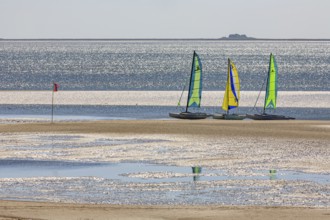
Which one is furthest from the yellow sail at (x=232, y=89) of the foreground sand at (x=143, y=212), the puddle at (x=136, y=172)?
the foreground sand at (x=143, y=212)

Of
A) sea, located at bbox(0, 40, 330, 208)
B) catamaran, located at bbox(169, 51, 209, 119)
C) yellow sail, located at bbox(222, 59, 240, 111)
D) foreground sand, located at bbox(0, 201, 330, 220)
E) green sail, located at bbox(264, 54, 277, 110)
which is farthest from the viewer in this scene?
catamaran, located at bbox(169, 51, 209, 119)

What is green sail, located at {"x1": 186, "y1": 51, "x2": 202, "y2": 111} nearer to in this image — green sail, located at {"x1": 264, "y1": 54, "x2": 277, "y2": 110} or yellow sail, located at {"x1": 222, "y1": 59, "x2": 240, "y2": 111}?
yellow sail, located at {"x1": 222, "y1": 59, "x2": 240, "y2": 111}

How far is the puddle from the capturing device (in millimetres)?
35000

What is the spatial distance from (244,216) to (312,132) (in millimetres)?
25705

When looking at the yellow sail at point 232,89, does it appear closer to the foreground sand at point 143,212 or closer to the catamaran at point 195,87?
the catamaran at point 195,87

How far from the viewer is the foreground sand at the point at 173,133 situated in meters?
27.1

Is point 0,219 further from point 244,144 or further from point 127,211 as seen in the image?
point 244,144

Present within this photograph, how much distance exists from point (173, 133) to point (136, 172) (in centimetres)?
1479

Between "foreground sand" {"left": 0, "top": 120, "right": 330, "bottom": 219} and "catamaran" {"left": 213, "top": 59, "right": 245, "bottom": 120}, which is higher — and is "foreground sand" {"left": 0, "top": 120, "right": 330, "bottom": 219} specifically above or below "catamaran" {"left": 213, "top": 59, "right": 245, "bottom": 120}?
below

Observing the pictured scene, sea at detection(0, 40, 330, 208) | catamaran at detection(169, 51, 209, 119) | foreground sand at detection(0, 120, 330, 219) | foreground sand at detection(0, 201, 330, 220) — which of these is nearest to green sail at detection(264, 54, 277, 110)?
sea at detection(0, 40, 330, 208)

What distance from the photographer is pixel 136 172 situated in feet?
120

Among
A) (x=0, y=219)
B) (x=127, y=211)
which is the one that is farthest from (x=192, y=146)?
(x=0, y=219)

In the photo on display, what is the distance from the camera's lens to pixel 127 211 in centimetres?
2791

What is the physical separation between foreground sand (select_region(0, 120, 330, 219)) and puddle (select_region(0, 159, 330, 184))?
244 inches
